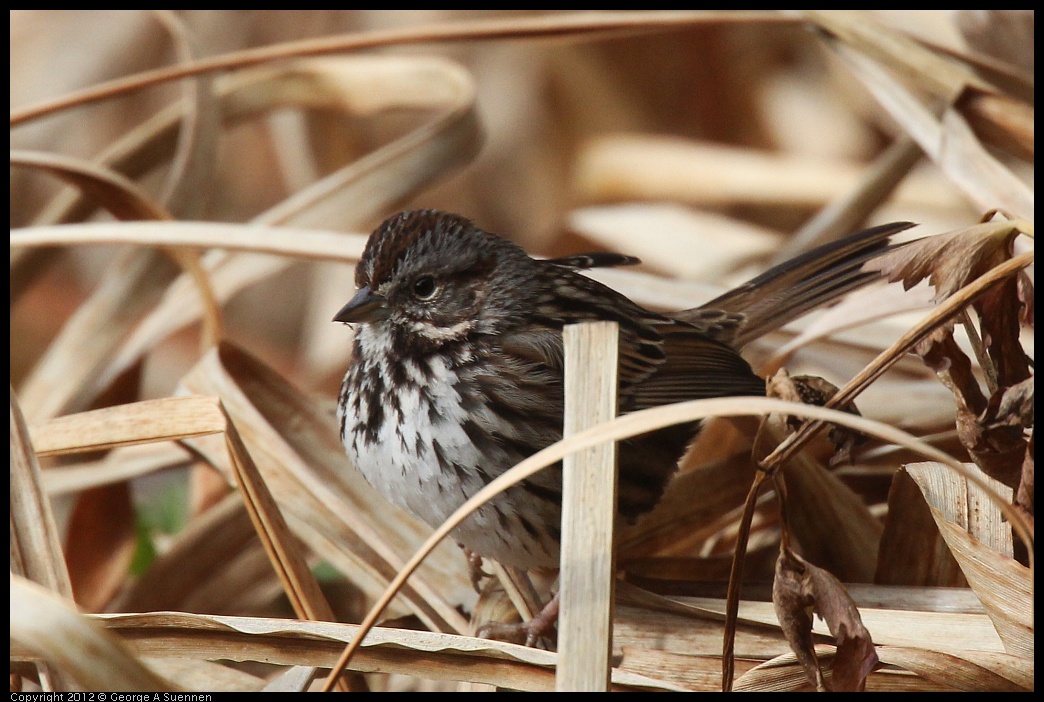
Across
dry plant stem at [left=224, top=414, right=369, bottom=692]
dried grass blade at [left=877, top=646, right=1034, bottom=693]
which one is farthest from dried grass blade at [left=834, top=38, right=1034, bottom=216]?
dry plant stem at [left=224, top=414, right=369, bottom=692]

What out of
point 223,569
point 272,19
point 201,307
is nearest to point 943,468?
point 223,569

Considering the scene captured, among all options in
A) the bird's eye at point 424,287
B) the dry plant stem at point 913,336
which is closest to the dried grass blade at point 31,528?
the bird's eye at point 424,287

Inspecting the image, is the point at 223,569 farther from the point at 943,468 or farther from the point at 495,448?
the point at 943,468

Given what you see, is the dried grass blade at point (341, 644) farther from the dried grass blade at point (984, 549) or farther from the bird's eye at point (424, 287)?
the bird's eye at point (424, 287)

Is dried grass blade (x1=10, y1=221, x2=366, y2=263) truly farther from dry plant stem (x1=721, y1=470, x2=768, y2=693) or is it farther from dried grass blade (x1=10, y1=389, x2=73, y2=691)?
dry plant stem (x1=721, y1=470, x2=768, y2=693)

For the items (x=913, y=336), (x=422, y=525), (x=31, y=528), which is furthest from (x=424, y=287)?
(x=913, y=336)

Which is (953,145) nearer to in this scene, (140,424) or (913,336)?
(913,336)
